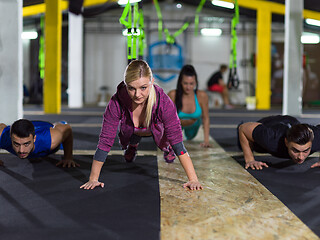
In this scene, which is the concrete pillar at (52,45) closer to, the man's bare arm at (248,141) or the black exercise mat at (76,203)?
the black exercise mat at (76,203)

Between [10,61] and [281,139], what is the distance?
3333mm

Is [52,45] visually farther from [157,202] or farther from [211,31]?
[157,202]

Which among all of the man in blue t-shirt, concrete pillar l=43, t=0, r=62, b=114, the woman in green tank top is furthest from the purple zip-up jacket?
concrete pillar l=43, t=0, r=62, b=114

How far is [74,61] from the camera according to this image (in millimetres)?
10961

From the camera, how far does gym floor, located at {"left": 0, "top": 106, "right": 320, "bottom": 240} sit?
4.87 ft

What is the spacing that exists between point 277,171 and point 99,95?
37.6 feet

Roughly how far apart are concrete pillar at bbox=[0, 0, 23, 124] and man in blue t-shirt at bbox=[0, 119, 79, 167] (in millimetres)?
1802

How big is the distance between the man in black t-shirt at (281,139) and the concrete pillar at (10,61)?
2.88 m

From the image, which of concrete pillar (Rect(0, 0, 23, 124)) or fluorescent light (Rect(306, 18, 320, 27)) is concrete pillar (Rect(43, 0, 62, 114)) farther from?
fluorescent light (Rect(306, 18, 320, 27))

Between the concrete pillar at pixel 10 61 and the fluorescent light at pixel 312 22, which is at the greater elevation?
the fluorescent light at pixel 312 22

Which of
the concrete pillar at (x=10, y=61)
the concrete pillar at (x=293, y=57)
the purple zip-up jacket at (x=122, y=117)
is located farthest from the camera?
the concrete pillar at (x=293, y=57)

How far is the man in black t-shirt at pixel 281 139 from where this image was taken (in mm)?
2350

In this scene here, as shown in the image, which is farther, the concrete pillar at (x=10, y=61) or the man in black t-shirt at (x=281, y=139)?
the concrete pillar at (x=10, y=61)

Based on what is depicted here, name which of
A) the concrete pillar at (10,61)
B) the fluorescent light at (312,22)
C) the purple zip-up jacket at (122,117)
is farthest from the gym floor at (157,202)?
the fluorescent light at (312,22)
